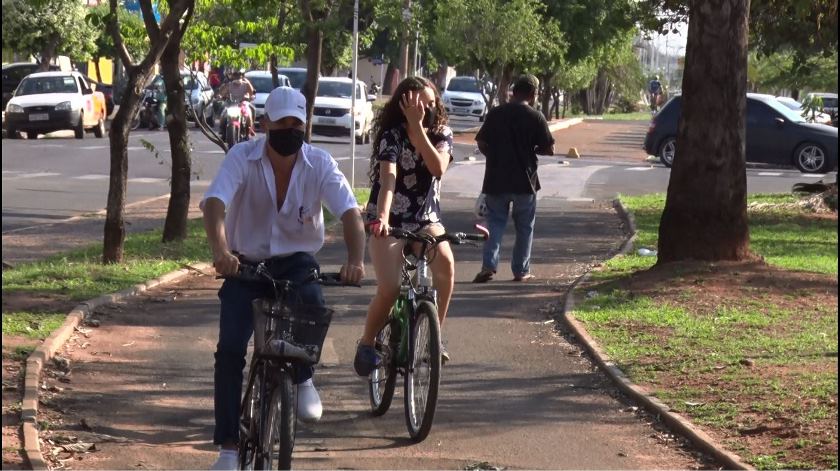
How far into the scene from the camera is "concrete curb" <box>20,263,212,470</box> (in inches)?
273

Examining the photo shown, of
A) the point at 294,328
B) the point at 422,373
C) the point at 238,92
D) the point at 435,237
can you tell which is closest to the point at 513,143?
the point at 435,237

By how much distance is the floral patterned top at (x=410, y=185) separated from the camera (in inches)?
320

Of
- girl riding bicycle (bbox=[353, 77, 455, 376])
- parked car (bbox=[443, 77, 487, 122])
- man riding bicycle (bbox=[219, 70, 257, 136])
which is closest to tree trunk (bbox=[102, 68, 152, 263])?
girl riding bicycle (bbox=[353, 77, 455, 376])

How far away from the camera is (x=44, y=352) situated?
9195mm

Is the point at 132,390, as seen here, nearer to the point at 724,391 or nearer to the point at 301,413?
the point at 301,413

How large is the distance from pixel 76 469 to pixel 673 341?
4.79m

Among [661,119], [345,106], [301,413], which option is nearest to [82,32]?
[345,106]

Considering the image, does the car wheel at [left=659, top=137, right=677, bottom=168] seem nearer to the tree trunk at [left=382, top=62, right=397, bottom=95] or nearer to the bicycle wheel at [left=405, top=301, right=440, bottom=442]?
the bicycle wheel at [left=405, top=301, right=440, bottom=442]

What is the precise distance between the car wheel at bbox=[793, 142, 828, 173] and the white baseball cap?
2587 centimetres

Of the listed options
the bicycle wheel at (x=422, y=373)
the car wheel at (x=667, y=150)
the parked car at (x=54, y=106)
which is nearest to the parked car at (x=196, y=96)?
the parked car at (x=54, y=106)

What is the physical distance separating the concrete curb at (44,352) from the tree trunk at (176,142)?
57.9 inches

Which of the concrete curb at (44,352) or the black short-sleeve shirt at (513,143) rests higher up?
the black short-sleeve shirt at (513,143)

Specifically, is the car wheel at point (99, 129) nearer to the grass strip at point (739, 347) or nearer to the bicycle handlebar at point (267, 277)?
the grass strip at point (739, 347)

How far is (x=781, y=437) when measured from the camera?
7516 millimetres
